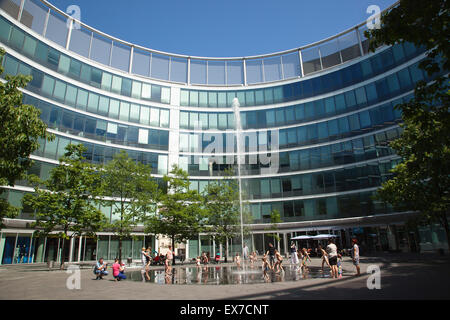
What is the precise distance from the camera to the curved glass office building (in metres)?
35.3

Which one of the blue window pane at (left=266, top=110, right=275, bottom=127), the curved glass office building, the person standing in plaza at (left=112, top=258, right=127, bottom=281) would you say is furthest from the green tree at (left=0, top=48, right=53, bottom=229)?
the blue window pane at (left=266, top=110, right=275, bottom=127)

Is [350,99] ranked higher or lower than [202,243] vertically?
higher

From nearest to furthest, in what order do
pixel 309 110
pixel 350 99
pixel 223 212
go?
1. pixel 223 212
2. pixel 350 99
3. pixel 309 110

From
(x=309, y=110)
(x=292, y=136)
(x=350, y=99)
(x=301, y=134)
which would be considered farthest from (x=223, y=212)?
(x=350, y=99)

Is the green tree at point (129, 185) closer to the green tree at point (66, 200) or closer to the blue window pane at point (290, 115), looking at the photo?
the green tree at point (66, 200)

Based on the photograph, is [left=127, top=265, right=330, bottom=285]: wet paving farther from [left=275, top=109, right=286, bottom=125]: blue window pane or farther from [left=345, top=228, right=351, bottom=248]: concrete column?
[left=275, top=109, right=286, bottom=125]: blue window pane

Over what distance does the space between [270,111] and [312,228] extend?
62.6ft

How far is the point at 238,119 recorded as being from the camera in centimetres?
3156

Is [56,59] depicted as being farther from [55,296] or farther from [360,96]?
[360,96]

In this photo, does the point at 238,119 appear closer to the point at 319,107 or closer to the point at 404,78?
the point at 319,107

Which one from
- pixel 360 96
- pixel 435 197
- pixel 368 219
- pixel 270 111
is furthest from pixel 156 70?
pixel 435 197

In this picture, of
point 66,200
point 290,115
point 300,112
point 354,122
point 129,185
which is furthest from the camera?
point 290,115

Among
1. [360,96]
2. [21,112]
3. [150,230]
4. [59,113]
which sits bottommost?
[150,230]
